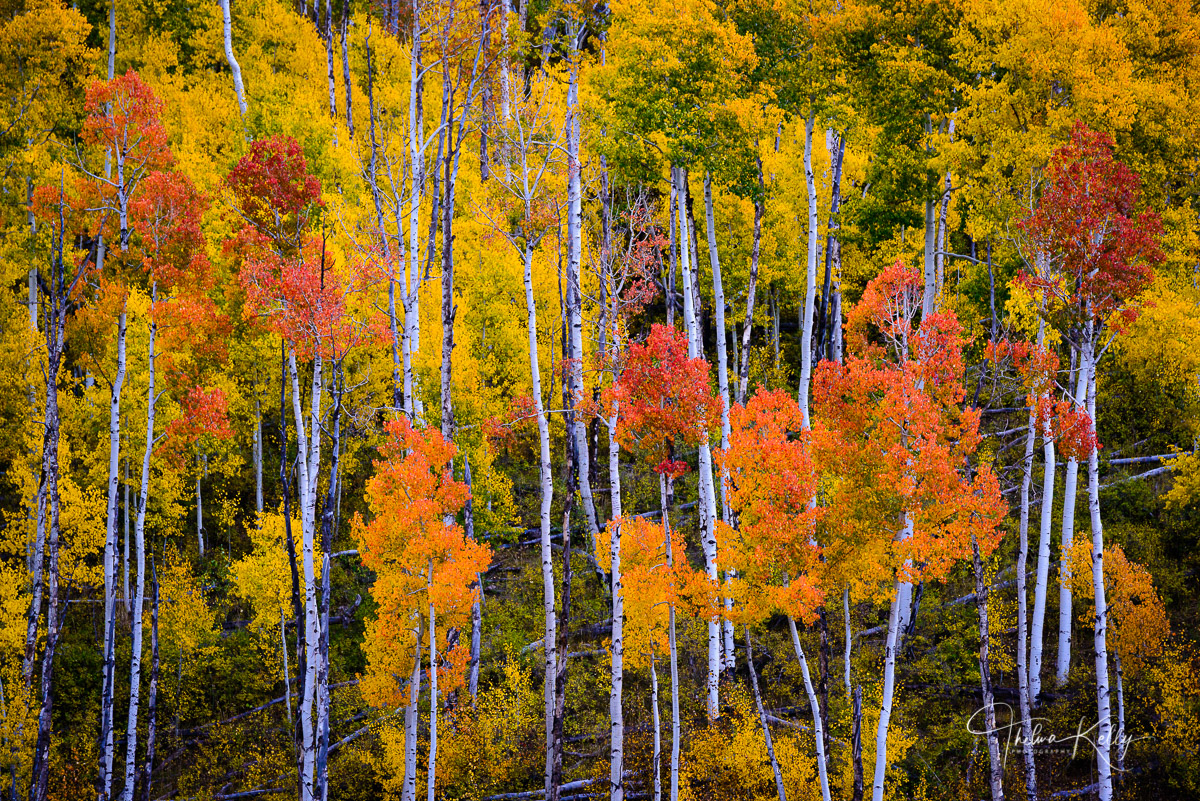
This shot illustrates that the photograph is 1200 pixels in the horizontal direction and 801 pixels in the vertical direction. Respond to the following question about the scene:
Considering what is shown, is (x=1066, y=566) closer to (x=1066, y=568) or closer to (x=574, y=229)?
(x=1066, y=568)

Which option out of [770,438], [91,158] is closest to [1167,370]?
[770,438]

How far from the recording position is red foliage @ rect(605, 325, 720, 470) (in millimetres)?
12930

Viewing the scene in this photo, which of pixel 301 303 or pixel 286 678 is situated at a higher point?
pixel 301 303

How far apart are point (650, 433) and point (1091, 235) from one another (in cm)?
765

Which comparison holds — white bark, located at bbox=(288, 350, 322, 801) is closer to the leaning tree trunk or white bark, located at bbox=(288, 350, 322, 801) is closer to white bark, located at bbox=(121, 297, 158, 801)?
white bark, located at bbox=(121, 297, 158, 801)

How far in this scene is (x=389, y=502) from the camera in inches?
567

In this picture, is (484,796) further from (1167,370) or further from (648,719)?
(1167,370)

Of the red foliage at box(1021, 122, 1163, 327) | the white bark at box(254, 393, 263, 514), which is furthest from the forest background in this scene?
the white bark at box(254, 393, 263, 514)

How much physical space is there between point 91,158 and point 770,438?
21211mm

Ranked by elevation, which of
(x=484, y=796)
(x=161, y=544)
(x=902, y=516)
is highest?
(x=902, y=516)

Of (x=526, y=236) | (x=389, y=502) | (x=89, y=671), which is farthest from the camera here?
(x=89, y=671)

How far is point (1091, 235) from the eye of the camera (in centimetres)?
1247

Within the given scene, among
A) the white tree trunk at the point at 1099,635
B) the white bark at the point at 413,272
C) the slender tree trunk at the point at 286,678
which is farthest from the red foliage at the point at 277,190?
the white tree trunk at the point at 1099,635

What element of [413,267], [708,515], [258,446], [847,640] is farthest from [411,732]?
[258,446]
